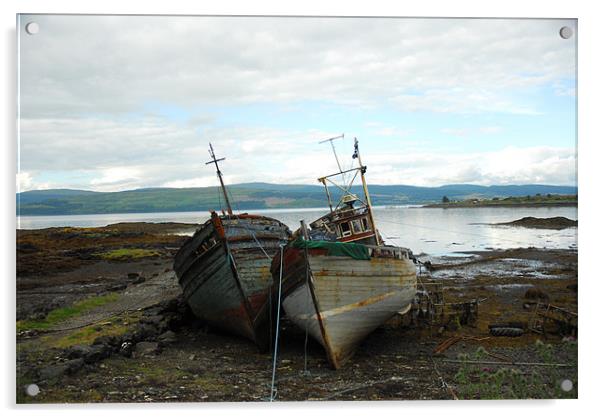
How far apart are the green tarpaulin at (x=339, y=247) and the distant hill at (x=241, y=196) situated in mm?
1664

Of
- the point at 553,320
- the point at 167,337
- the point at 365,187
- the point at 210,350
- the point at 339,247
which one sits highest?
the point at 365,187

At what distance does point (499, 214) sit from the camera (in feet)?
36.5

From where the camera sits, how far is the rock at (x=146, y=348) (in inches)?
394

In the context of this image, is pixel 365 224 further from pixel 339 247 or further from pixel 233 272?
pixel 233 272

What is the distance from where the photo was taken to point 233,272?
11.0m

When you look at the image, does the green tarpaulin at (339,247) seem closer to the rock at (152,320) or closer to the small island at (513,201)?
the small island at (513,201)

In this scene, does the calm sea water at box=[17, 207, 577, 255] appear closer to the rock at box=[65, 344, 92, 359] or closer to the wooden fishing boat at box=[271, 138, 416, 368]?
the wooden fishing boat at box=[271, 138, 416, 368]

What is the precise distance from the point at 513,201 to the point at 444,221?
139 inches

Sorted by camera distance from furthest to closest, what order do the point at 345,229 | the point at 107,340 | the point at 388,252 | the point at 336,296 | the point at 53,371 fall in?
the point at 345,229
the point at 388,252
the point at 107,340
the point at 336,296
the point at 53,371

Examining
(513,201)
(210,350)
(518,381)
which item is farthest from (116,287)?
(518,381)

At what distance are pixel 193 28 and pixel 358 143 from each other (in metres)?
3.70

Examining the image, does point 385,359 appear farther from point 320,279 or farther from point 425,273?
point 425,273

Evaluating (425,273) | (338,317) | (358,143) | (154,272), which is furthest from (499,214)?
(154,272)

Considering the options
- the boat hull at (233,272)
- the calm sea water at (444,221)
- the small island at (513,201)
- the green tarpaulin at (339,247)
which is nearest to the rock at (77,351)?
the calm sea water at (444,221)
